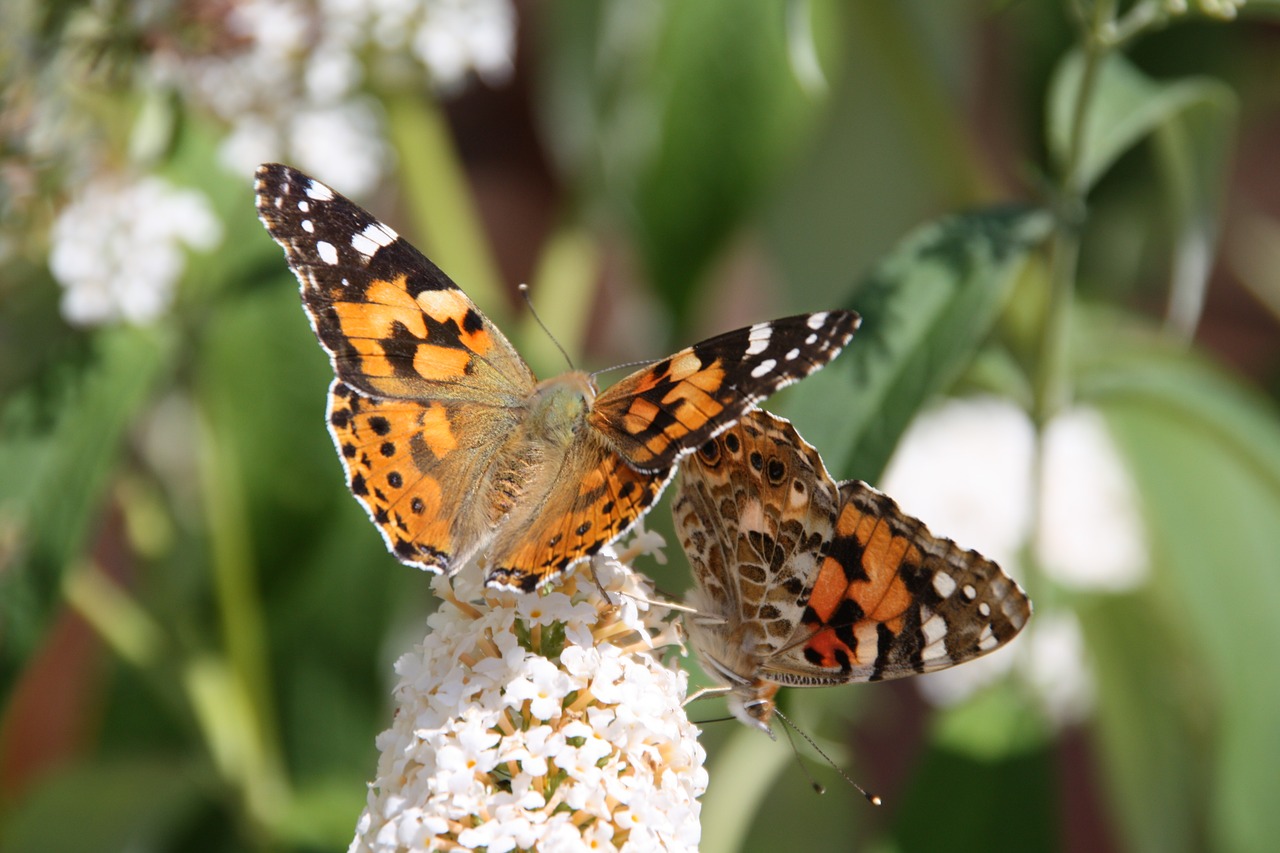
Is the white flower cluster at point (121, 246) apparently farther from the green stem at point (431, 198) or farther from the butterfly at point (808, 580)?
the butterfly at point (808, 580)

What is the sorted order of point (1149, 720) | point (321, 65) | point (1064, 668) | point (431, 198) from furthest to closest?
point (1064, 668)
point (431, 198)
point (1149, 720)
point (321, 65)

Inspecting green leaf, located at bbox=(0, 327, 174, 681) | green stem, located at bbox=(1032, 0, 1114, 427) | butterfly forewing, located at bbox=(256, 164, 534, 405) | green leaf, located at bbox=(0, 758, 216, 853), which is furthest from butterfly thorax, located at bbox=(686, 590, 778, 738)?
green leaf, located at bbox=(0, 758, 216, 853)

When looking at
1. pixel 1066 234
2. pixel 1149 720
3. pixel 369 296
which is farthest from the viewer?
pixel 1149 720

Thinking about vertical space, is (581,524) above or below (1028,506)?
above

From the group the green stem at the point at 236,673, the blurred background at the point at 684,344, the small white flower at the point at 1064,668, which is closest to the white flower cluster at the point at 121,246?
the blurred background at the point at 684,344

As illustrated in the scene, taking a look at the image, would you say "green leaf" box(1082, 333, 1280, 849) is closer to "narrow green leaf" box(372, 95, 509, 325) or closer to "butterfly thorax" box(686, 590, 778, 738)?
"butterfly thorax" box(686, 590, 778, 738)

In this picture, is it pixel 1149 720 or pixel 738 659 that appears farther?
pixel 1149 720

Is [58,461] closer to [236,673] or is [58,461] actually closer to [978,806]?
[236,673]

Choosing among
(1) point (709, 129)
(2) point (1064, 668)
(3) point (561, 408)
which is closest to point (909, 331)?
(3) point (561, 408)
